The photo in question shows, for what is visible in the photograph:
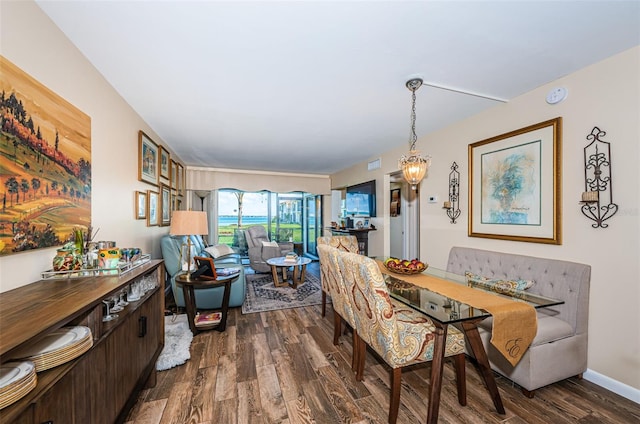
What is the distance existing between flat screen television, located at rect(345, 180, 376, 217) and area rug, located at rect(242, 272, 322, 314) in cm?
164

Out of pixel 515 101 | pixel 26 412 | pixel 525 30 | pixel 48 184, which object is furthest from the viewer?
pixel 515 101

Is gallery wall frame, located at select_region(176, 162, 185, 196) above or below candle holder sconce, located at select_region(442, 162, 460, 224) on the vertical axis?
above

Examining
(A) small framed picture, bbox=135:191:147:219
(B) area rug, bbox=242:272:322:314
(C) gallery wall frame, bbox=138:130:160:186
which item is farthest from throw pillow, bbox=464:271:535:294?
(C) gallery wall frame, bbox=138:130:160:186

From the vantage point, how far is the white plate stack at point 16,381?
718 millimetres

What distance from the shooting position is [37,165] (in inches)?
53.9

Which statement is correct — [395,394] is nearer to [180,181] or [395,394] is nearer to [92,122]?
[92,122]

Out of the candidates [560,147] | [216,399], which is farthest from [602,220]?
[216,399]

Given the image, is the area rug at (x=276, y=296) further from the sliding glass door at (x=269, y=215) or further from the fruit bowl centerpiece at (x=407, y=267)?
the sliding glass door at (x=269, y=215)

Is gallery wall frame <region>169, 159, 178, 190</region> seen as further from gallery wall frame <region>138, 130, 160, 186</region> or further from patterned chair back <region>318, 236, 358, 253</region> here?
patterned chair back <region>318, 236, 358, 253</region>

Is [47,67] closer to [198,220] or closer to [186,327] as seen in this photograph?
[198,220]

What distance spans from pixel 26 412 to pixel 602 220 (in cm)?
328

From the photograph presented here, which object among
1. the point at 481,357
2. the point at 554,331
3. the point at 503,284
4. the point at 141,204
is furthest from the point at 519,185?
the point at 141,204

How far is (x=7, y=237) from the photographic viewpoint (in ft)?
3.92

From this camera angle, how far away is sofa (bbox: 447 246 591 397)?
5.95ft
